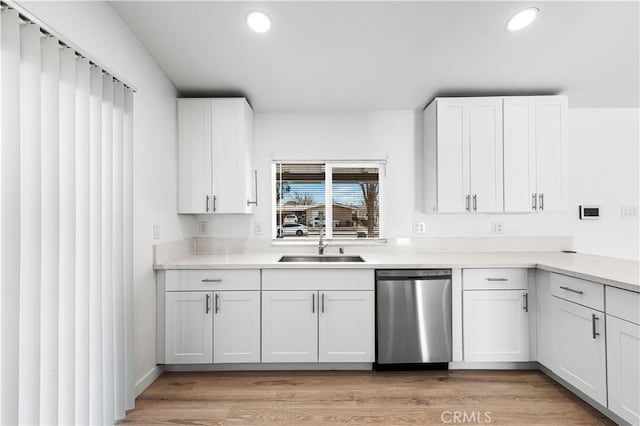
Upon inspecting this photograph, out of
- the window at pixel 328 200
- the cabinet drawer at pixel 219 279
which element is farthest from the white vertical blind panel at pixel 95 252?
the window at pixel 328 200

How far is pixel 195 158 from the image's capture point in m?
2.92

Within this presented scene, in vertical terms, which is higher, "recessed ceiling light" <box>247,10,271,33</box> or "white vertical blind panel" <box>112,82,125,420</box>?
"recessed ceiling light" <box>247,10,271,33</box>

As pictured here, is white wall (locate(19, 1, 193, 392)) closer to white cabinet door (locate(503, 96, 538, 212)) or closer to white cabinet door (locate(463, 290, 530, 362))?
white cabinet door (locate(463, 290, 530, 362))

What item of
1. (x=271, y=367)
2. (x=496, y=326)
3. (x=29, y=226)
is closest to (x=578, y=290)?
(x=496, y=326)

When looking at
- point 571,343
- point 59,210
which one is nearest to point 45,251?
point 59,210

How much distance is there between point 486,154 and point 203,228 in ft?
8.91

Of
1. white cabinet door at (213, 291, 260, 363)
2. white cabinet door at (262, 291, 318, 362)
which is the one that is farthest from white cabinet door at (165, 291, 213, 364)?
white cabinet door at (262, 291, 318, 362)

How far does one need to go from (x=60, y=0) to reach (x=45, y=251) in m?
1.19

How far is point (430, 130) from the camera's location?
3.09m

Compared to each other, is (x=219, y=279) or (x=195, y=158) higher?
(x=195, y=158)

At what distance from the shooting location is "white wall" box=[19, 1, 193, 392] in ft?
5.82

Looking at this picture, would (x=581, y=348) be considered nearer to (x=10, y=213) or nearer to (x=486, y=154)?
(x=486, y=154)

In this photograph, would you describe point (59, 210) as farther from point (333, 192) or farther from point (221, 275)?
point (333, 192)

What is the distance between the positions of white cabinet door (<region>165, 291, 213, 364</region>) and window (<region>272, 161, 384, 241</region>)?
1081mm
